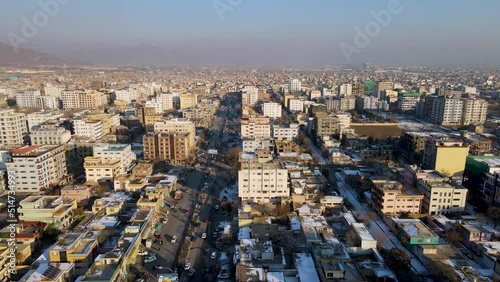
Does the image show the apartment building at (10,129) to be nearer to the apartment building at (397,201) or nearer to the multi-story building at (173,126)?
the multi-story building at (173,126)

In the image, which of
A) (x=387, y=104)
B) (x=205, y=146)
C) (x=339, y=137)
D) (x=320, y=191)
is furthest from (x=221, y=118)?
(x=320, y=191)

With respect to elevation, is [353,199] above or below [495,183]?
below

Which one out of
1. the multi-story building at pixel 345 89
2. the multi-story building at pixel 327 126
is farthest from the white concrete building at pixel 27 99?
the multi-story building at pixel 345 89

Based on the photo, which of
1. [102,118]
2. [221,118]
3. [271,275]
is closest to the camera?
[271,275]

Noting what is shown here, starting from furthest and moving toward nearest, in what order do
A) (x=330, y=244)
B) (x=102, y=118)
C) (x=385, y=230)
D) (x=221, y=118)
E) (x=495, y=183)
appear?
(x=221, y=118)
(x=102, y=118)
(x=495, y=183)
(x=385, y=230)
(x=330, y=244)

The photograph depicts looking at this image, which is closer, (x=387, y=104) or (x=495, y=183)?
(x=495, y=183)

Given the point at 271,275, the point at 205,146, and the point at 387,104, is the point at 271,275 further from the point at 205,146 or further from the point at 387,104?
the point at 387,104
